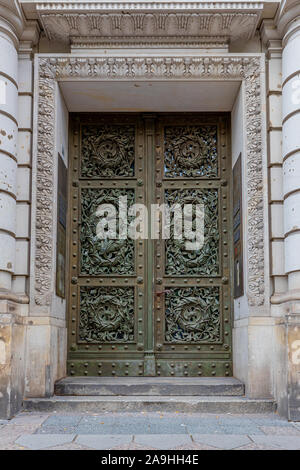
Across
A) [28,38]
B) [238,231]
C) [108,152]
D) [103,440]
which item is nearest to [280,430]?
[103,440]

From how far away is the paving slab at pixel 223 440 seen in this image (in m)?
4.62

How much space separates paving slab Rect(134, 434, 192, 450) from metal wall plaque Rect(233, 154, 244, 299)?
7.60 feet

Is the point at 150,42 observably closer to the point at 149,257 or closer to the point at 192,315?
the point at 149,257

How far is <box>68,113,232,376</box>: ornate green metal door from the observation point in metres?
7.30

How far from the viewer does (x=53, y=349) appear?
6.50 metres

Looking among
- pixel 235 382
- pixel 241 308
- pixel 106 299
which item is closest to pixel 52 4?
pixel 106 299

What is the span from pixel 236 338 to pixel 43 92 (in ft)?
12.2

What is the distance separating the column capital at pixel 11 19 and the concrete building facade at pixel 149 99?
0.05 feet

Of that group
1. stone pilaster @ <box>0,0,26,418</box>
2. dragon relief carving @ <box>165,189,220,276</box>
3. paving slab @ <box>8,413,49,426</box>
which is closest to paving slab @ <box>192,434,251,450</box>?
paving slab @ <box>8,413,49,426</box>

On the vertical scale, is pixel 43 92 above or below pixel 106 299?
above

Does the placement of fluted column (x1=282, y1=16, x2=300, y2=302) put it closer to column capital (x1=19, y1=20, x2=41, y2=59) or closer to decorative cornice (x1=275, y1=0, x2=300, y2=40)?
decorative cornice (x1=275, y1=0, x2=300, y2=40)

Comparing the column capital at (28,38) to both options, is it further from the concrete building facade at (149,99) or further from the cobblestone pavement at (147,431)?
the cobblestone pavement at (147,431)

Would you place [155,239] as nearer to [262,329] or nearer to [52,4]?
[262,329]

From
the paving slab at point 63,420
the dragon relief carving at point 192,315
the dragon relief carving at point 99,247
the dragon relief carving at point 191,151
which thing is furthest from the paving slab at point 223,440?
the dragon relief carving at point 191,151
